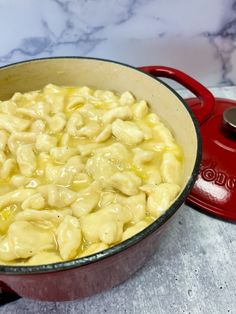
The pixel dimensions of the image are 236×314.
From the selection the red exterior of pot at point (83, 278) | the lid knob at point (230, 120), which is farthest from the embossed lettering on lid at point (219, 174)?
the red exterior of pot at point (83, 278)

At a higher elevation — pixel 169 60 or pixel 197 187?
pixel 169 60

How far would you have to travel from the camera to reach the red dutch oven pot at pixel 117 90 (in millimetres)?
485

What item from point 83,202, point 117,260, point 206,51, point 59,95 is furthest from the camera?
point 206,51

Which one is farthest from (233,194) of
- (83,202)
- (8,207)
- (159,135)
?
(8,207)

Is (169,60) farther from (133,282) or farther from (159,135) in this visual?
(133,282)

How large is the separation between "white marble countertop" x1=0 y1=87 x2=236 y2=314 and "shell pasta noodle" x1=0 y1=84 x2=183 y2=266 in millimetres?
87

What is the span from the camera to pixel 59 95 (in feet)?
2.85

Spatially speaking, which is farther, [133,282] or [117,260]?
[133,282]

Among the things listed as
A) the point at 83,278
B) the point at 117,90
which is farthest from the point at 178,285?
the point at 117,90

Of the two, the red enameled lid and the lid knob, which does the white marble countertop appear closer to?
the red enameled lid

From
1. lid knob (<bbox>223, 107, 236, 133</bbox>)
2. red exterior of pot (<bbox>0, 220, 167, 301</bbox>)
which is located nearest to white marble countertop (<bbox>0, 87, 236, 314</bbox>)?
red exterior of pot (<bbox>0, 220, 167, 301</bbox>)

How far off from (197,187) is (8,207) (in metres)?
0.35

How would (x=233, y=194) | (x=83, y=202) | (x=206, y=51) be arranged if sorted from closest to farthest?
(x=83, y=202) < (x=233, y=194) < (x=206, y=51)

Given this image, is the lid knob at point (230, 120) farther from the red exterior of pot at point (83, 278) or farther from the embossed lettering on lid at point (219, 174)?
the red exterior of pot at point (83, 278)
